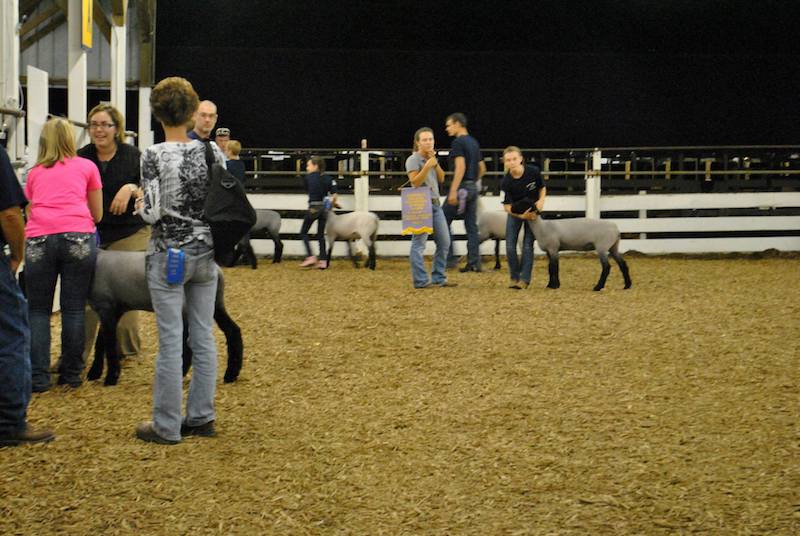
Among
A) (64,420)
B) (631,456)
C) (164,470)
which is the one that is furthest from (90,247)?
(631,456)

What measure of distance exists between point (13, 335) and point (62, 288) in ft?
3.99

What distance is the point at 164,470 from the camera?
3.90 meters

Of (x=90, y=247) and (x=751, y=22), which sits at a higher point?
(x=751, y=22)

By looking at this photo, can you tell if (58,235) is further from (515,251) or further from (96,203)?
(515,251)

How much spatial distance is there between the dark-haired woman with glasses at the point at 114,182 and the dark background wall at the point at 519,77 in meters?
17.2

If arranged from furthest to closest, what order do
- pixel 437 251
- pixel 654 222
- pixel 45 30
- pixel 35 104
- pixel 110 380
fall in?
pixel 45 30 → pixel 654 222 → pixel 437 251 → pixel 35 104 → pixel 110 380

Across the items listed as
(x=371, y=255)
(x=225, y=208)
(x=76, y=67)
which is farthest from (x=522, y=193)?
(x=225, y=208)

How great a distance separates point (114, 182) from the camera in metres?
5.75

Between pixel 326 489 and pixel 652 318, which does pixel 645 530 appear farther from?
pixel 652 318

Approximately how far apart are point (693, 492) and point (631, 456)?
0.51 metres

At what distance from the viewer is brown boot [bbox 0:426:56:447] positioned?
13.8 ft

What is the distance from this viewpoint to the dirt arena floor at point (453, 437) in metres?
3.42

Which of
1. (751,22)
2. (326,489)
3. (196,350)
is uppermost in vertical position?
(751,22)

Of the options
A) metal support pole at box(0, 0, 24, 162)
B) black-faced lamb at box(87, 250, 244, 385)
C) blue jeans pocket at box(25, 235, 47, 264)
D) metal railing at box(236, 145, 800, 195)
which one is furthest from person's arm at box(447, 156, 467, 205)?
blue jeans pocket at box(25, 235, 47, 264)
